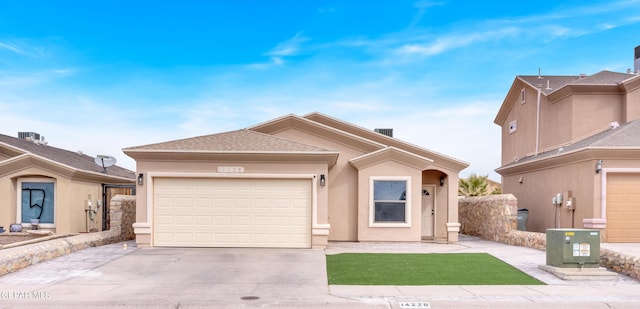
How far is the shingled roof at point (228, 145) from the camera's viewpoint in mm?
14922

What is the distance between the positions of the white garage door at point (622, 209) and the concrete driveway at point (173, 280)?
9.22 metres

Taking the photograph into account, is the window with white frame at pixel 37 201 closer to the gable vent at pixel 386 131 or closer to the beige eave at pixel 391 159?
the beige eave at pixel 391 159

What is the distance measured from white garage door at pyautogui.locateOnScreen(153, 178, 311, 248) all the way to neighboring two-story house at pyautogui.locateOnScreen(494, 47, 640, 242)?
892cm

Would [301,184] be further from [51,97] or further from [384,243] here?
[51,97]

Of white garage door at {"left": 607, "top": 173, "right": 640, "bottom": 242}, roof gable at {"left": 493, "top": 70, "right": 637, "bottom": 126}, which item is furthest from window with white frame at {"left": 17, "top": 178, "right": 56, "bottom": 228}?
roof gable at {"left": 493, "top": 70, "right": 637, "bottom": 126}

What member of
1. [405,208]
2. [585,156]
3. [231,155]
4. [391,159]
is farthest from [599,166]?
[231,155]

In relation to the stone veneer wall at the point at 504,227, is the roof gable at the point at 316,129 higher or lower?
higher

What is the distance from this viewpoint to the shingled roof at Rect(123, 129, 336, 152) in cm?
1492

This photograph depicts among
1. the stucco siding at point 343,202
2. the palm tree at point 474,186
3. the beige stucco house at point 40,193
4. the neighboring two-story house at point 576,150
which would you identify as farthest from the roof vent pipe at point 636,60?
the beige stucco house at point 40,193

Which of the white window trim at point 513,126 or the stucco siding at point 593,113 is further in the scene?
the white window trim at point 513,126

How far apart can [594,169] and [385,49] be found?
995 cm

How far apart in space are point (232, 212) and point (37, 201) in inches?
343

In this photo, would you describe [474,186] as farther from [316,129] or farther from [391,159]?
[316,129]

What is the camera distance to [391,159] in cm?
1677
